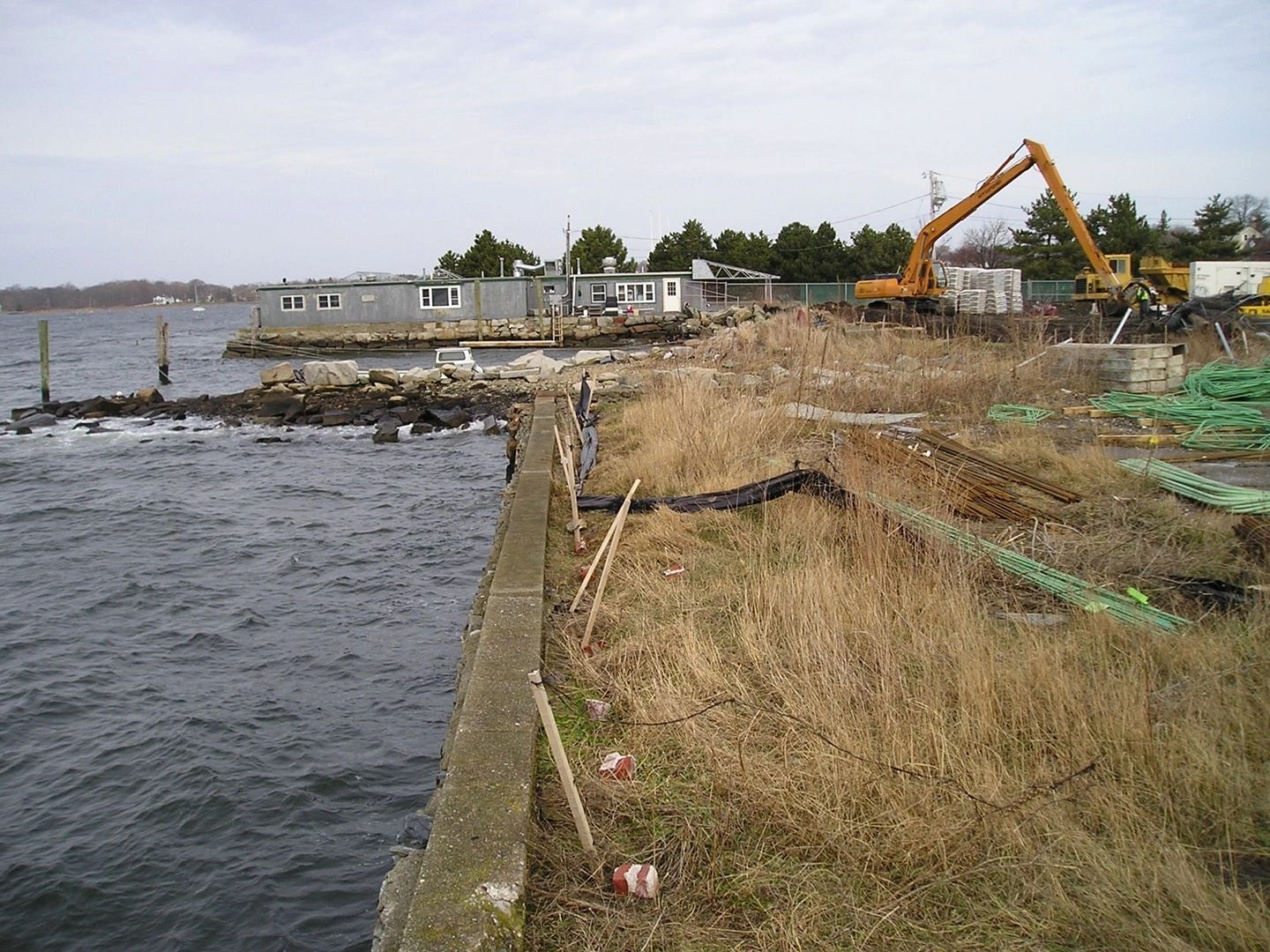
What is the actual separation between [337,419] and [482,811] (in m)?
22.6

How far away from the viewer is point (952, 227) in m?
29.2

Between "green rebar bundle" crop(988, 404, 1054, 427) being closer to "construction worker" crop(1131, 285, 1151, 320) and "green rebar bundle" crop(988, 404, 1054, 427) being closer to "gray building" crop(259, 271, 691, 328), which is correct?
"construction worker" crop(1131, 285, 1151, 320)

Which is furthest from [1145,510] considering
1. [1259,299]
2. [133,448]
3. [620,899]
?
[1259,299]

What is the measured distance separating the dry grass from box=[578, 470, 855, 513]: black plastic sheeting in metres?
0.96

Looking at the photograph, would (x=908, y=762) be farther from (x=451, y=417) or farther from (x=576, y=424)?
(x=451, y=417)

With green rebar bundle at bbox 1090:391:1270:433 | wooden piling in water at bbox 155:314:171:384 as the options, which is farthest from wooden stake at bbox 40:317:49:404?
green rebar bundle at bbox 1090:391:1270:433

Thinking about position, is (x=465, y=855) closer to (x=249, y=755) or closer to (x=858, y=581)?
(x=858, y=581)

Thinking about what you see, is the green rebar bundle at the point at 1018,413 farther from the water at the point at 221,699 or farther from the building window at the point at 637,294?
the building window at the point at 637,294

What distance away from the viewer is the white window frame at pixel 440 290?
163 ft

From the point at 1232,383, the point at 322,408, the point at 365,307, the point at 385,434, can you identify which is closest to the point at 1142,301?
the point at 1232,383

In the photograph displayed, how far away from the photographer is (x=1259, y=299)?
2556 cm

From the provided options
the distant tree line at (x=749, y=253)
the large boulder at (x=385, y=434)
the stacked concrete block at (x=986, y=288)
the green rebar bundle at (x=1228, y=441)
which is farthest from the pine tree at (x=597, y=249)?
the green rebar bundle at (x=1228, y=441)

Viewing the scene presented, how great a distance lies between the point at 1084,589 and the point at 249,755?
5498mm

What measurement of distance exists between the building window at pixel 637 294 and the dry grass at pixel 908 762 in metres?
45.1
